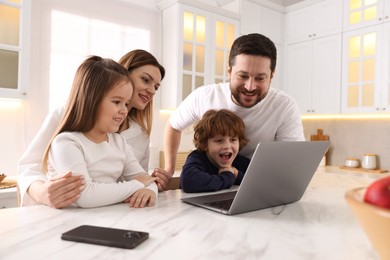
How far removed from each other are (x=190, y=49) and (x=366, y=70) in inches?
66.1

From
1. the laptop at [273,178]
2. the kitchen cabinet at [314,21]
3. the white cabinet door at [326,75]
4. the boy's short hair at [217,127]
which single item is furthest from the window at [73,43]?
Result: the laptop at [273,178]

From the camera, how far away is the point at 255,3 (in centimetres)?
354

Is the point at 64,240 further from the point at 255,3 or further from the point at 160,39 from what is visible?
the point at 255,3

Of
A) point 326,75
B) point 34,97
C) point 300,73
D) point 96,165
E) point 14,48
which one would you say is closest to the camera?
point 96,165

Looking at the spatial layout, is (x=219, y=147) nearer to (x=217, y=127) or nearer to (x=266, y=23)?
(x=217, y=127)

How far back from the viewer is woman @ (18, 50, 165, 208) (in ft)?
2.91

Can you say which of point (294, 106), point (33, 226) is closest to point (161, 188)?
point (33, 226)

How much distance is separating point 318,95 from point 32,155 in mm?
3056

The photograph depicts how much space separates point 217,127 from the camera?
53.9 inches

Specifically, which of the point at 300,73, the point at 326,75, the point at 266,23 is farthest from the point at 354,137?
the point at 266,23

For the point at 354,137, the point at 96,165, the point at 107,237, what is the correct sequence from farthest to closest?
the point at 354,137
the point at 96,165
the point at 107,237

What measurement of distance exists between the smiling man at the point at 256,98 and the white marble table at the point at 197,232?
63 cm

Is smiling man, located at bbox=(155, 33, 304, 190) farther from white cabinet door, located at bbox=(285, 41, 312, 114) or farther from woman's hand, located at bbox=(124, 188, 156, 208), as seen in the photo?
white cabinet door, located at bbox=(285, 41, 312, 114)

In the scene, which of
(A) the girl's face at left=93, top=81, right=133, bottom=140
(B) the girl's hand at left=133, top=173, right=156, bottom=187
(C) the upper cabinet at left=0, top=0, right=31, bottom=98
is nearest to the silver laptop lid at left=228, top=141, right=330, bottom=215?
(B) the girl's hand at left=133, top=173, right=156, bottom=187
